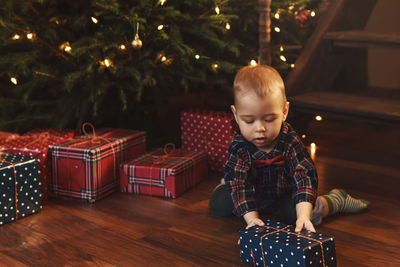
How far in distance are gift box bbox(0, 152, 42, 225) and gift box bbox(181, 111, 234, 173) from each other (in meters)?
0.75

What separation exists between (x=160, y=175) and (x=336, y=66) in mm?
893

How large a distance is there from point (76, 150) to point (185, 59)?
1.88 ft

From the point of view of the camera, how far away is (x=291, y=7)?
260 cm

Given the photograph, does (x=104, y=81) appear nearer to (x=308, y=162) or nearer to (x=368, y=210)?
(x=308, y=162)

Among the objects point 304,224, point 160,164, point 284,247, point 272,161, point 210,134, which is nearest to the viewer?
point 284,247

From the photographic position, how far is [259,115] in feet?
4.87

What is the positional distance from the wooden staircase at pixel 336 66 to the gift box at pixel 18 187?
97 centimetres

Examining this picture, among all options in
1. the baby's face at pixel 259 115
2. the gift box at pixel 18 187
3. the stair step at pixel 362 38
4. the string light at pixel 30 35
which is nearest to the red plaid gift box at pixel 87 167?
the gift box at pixel 18 187

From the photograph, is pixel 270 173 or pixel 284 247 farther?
pixel 270 173

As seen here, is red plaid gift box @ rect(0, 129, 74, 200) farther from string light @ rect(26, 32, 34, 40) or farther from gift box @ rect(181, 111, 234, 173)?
gift box @ rect(181, 111, 234, 173)

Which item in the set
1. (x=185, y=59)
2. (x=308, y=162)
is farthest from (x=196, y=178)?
(x=308, y=162)

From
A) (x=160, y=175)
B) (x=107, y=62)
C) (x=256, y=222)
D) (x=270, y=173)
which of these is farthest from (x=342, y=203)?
(x=107, y=62)

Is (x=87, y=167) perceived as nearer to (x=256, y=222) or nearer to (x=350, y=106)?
(x=256, y=222)

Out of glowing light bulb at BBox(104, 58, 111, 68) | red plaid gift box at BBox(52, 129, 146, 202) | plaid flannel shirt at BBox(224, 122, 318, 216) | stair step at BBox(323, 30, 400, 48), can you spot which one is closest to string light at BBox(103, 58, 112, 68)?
glowing light bulb at BBox(104, 58, 111, 68)
